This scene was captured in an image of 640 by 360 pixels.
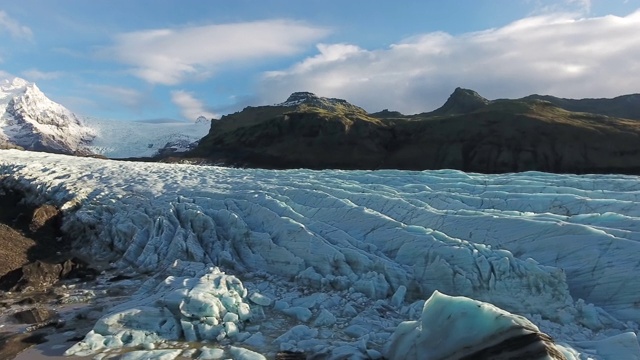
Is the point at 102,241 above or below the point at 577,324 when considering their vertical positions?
above

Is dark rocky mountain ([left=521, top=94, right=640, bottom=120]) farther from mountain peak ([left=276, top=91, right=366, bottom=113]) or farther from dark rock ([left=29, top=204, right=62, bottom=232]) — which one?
dark rock ([left=29, top=204, right=62, bottom=232])

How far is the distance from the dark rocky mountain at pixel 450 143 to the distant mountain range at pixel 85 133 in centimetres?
6404

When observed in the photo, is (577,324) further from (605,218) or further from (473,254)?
(605,218)

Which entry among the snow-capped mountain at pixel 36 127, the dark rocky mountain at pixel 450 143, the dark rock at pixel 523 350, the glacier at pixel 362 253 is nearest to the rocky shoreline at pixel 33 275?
the glacier at pixel 362 253

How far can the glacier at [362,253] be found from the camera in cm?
898

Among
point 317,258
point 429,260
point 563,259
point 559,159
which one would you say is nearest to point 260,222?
point 317,258

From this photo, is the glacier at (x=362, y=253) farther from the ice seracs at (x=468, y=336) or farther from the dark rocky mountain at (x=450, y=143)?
the dark rocky mountain at (x=450, y=143)

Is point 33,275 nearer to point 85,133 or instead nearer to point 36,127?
→ point 85,133

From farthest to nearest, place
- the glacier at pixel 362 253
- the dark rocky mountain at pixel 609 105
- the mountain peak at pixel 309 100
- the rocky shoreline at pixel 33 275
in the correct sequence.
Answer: the mountain peak at pixel 309 100
the dark rocky mountain at pixel 609 105
the rocky shoreline at pixel 33 275
the glacier at pixel 362 253

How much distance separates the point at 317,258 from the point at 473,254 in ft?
12.3

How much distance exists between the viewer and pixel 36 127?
178 metres

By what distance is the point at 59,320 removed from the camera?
9.88 m

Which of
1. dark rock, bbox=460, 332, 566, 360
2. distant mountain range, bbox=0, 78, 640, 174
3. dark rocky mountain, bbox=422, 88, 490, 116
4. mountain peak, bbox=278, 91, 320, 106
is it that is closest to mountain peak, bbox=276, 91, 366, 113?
mountain peak, bbox=278, 91, 320, 106

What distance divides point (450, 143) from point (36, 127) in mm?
171799
